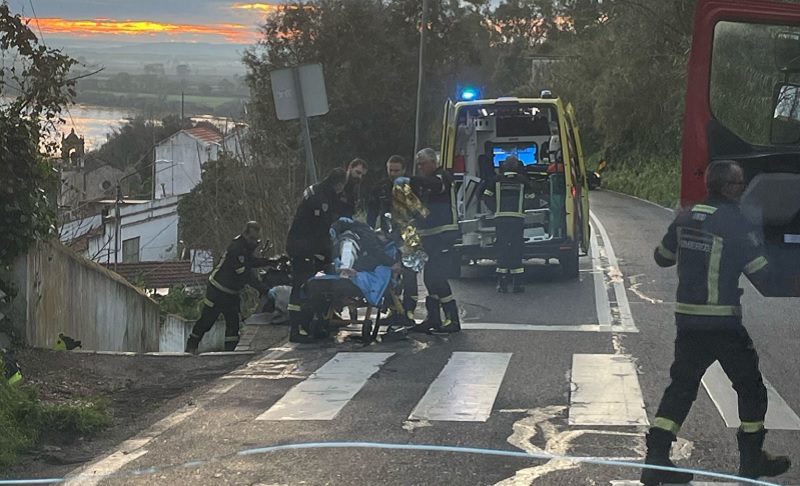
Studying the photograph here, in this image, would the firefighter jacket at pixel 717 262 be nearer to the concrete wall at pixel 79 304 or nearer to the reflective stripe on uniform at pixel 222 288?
the concrete wall at pixel 79 304

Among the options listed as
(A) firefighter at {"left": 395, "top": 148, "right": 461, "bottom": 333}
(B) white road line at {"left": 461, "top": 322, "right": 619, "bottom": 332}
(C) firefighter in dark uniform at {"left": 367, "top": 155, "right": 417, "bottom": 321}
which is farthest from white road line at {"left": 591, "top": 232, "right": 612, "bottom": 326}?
(C) firefighter in dark uniform at {"left": 367, "top": 155, "right": 417, "bottom": 321}

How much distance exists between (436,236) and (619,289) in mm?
3733

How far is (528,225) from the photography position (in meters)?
14.6

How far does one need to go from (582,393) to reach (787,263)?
6.19 ft

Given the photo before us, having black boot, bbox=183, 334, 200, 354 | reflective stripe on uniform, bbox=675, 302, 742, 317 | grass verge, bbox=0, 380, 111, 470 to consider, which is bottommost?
black boot, bbox=183, 334, 200, 354

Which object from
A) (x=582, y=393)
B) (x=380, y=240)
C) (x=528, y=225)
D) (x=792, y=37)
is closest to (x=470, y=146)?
(x=528, y=225)

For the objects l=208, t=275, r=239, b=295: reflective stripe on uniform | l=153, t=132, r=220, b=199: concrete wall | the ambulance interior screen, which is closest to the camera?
l=208, t=275, r=239, b=295: reflective stripe on uniform

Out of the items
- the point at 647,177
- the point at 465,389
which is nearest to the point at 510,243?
the point at 465,389

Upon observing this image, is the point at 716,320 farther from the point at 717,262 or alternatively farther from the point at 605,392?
the point at 605,392

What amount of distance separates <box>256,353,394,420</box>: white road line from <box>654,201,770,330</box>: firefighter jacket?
2645 millimetres

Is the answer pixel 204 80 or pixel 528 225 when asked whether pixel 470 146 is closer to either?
pixel 528 225

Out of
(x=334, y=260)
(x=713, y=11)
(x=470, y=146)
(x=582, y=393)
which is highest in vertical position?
(x=713, y=11)

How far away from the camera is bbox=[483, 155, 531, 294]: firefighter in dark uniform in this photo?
1338 cm

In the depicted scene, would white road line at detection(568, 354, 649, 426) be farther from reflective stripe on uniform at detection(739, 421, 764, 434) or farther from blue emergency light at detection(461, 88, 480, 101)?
blue emergency light at detection(461, 88, 480, 101)
